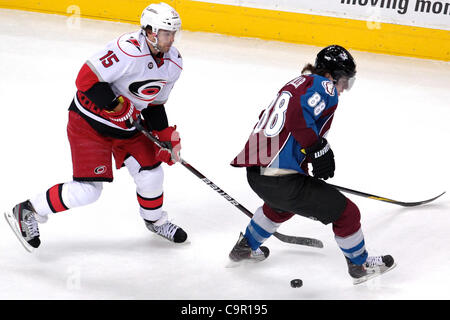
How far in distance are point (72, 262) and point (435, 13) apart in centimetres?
415

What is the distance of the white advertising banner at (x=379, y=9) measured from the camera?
5.59m

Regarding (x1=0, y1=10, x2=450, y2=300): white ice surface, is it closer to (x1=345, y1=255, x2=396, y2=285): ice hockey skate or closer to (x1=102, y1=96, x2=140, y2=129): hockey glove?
(x1=345, y1=255, x2=396, y2=285): ice hockey skate

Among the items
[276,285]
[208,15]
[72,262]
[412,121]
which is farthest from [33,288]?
[208,15]

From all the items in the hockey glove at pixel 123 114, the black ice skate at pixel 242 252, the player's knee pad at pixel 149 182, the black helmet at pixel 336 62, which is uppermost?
the black helmet at pixel 336 62

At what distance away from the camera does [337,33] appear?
5.87 metres

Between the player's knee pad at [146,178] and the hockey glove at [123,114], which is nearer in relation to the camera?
the hockey glove at [123,114]

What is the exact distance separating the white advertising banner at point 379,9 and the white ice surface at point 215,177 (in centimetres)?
34

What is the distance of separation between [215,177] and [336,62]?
1.44m

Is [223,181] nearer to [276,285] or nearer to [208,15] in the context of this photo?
[276,285]

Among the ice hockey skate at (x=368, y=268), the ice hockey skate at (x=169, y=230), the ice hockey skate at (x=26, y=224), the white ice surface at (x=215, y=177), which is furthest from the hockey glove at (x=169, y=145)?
the ice hockey skate at (x=368, y=268)

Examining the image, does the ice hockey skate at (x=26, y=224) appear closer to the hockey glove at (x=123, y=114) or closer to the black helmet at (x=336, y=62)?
the hockey glove at (x=123, y=114)

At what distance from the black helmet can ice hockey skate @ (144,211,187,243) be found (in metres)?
1.08

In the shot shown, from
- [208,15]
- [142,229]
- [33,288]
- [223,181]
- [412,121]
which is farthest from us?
[208,15]

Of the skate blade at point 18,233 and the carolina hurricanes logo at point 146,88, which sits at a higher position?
the carolina hurricanes logo at point 146,88
